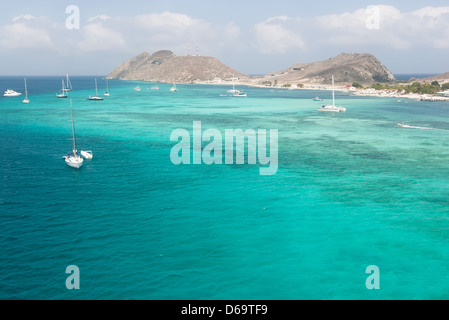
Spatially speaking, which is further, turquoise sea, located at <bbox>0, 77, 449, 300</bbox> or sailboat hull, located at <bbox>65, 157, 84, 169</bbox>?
sailboat hull, located at <bbox>65, 157, 84, 169</bbox>

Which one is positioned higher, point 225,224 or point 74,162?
point 74,162

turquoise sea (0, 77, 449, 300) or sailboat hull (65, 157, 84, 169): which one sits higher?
sailboat hull (65, 157, 84, 169)

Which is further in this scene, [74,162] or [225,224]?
[74,162]

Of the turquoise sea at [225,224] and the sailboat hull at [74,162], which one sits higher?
the sailboat hull at [74,162]

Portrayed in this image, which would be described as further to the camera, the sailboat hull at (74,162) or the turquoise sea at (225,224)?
the sailboat hull at (74,162)
